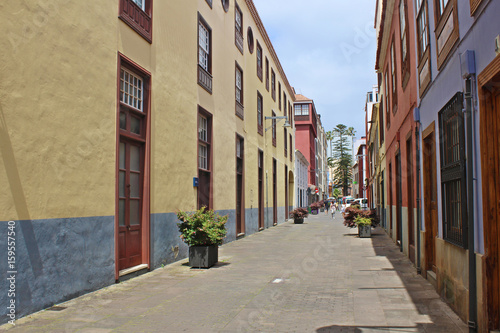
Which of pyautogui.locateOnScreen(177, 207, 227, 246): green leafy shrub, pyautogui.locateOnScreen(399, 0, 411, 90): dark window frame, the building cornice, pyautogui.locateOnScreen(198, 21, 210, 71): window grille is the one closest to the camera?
pyautogui.locateOnScreen(177, 207, 227, 246): green leafy shrub

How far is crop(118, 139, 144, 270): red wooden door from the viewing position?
29.2 ft

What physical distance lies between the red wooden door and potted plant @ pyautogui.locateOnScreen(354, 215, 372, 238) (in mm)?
10847

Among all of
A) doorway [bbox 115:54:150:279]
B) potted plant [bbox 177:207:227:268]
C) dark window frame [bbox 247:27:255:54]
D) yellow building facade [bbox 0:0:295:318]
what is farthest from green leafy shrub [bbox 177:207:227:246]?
dark window frame [bbox 247:27:255:54]

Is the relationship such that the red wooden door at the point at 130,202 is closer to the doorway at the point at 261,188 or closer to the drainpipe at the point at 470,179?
the drainpipe at the point at 470,179

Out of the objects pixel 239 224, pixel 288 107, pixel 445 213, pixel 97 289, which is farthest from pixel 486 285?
pixel 288 107

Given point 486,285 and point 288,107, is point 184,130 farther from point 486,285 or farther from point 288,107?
point 288,107

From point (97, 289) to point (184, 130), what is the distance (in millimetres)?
5501

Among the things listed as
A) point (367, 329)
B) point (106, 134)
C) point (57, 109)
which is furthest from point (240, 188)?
point (367, 329)

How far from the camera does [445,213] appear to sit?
262 inches

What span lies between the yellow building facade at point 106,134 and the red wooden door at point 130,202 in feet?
0.09

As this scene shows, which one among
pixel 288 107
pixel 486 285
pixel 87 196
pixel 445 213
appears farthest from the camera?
pixel 288 107

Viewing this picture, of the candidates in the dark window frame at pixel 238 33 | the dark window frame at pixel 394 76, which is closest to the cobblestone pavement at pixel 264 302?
the dark window frame at pixel 394 76

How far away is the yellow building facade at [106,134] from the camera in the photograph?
5973 mm

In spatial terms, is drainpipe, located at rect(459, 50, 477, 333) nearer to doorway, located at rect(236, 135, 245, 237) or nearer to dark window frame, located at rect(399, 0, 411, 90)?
dark window frame, located at rect(399, 0, 411, 90)
